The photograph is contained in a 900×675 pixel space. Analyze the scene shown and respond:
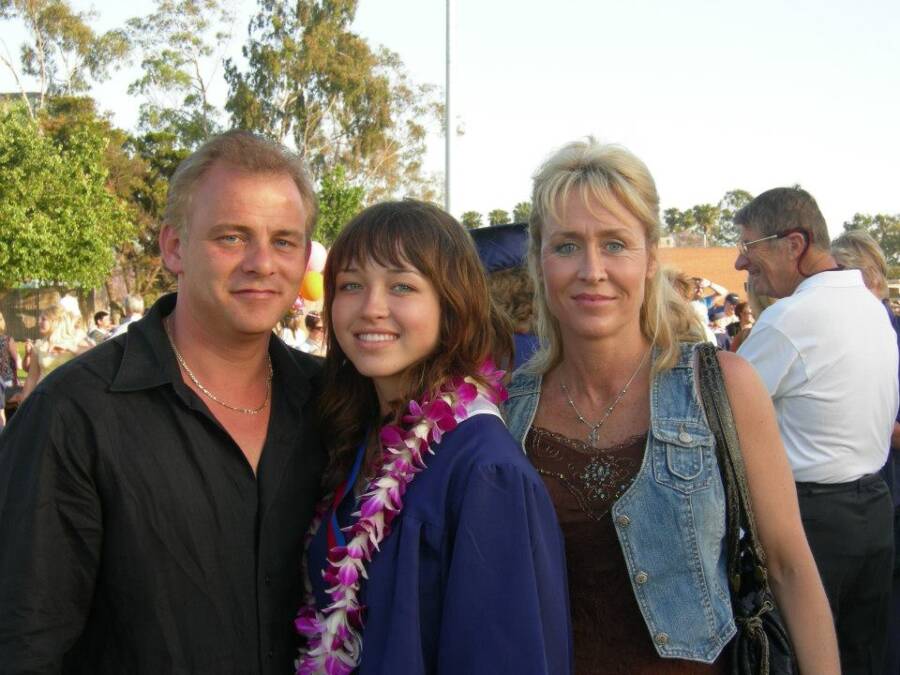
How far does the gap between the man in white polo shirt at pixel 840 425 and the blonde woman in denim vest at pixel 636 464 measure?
57.0 inches

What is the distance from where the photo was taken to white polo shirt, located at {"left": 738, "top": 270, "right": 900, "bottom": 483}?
3.43 metres

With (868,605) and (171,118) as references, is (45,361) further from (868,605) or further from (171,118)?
(171,118)

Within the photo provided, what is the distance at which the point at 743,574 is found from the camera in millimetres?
2084

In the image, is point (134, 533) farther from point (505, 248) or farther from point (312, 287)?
point (312, 287)

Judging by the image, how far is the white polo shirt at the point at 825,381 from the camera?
343 cm

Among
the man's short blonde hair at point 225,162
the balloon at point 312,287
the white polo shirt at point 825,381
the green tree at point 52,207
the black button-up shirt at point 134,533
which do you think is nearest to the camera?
the black button-up shirt at point 134,533

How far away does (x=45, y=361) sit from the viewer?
795 cm

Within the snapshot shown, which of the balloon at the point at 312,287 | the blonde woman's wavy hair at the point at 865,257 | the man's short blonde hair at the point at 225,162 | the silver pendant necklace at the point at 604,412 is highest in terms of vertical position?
the man's short blonde hair at the point at 225,162

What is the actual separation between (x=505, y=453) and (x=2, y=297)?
31.1 meters

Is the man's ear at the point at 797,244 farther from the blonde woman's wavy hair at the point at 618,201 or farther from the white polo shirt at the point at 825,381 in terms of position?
the blonde woman's wavy hair at the point at 618,201

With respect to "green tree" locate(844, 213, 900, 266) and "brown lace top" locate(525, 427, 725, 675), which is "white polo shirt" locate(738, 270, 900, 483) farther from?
"green tree" locate(844, 213, 900, 266)

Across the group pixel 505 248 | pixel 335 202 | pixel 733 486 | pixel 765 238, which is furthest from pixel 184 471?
pixel 335 202

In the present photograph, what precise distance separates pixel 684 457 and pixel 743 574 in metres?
0.35

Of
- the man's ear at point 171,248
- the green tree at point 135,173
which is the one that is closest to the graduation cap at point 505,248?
the man's ear at point 171,248
